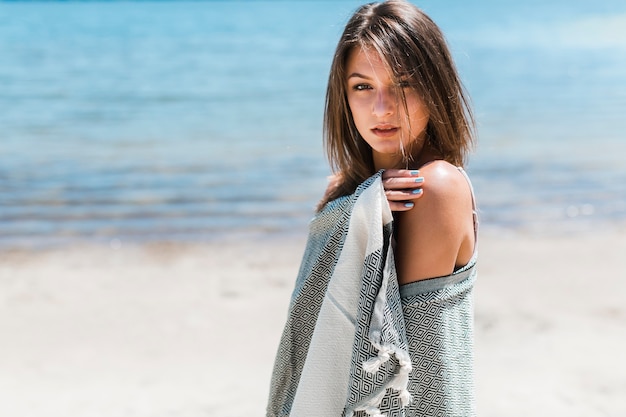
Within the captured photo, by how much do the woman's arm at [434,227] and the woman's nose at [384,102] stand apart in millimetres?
194

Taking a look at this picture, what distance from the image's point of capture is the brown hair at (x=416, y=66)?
6.86 feet

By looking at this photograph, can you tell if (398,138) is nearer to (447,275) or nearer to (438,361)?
(447,275)

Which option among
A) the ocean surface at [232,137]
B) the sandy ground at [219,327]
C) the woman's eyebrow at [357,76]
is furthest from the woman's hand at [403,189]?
the sandy ground at [219,327]

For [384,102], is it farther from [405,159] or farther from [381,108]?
[405,159]

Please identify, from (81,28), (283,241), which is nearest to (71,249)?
(283,241)

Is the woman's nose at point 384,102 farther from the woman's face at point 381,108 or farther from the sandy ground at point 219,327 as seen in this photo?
the sandy ground at point 219,327

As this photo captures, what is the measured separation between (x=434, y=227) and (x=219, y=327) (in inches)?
111

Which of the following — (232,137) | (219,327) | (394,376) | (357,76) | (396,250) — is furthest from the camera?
(232,137)

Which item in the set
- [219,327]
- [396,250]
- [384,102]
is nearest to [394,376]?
[396,250]

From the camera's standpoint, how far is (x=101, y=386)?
3.98m

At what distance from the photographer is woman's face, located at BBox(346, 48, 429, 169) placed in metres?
2.11

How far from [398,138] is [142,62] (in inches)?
661

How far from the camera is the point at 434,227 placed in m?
1.96

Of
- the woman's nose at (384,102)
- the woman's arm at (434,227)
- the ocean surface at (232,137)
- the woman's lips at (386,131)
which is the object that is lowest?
the ocean surface at (232,137)
